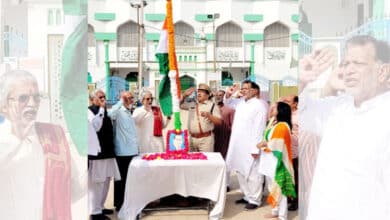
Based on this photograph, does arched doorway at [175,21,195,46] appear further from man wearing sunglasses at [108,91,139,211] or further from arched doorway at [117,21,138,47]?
man wearing sunglasses at [108,91,139,211]

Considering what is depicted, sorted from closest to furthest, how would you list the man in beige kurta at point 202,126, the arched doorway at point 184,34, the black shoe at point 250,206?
1. the black shoe at point 250,206
2. the man in beige kurta at point 202,126
3. the arched doorway at point 184,34

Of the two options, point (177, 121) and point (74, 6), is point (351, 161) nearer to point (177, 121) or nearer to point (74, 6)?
point (74, 6)

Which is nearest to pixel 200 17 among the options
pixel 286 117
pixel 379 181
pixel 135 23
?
pixel 135 23

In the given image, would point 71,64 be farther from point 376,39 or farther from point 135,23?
point 135,23

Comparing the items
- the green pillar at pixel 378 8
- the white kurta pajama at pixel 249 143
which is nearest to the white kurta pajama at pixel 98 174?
the white kurta pajama at pixel 249 143

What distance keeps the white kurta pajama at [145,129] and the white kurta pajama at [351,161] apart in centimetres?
244

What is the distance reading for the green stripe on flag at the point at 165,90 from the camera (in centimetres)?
402

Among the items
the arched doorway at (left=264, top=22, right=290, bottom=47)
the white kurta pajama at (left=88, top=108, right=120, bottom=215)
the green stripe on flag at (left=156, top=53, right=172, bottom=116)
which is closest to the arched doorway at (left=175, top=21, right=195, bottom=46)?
the arched doorway at (left=264, top=22, right=290, bottom=47)

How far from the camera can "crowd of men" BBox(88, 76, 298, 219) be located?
11.3 ft

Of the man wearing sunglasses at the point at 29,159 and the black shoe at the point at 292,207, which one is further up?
the man wearing sunglasses at the point at 29,159

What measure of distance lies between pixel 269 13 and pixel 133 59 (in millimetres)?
9047

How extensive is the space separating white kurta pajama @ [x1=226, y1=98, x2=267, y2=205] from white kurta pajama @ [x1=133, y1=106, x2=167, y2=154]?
0.89 meters

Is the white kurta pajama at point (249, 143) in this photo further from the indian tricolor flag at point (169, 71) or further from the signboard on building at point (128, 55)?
the signboard on building at point (128, 55)

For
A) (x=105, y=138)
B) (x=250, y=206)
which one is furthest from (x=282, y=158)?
(x=105, y=138)
